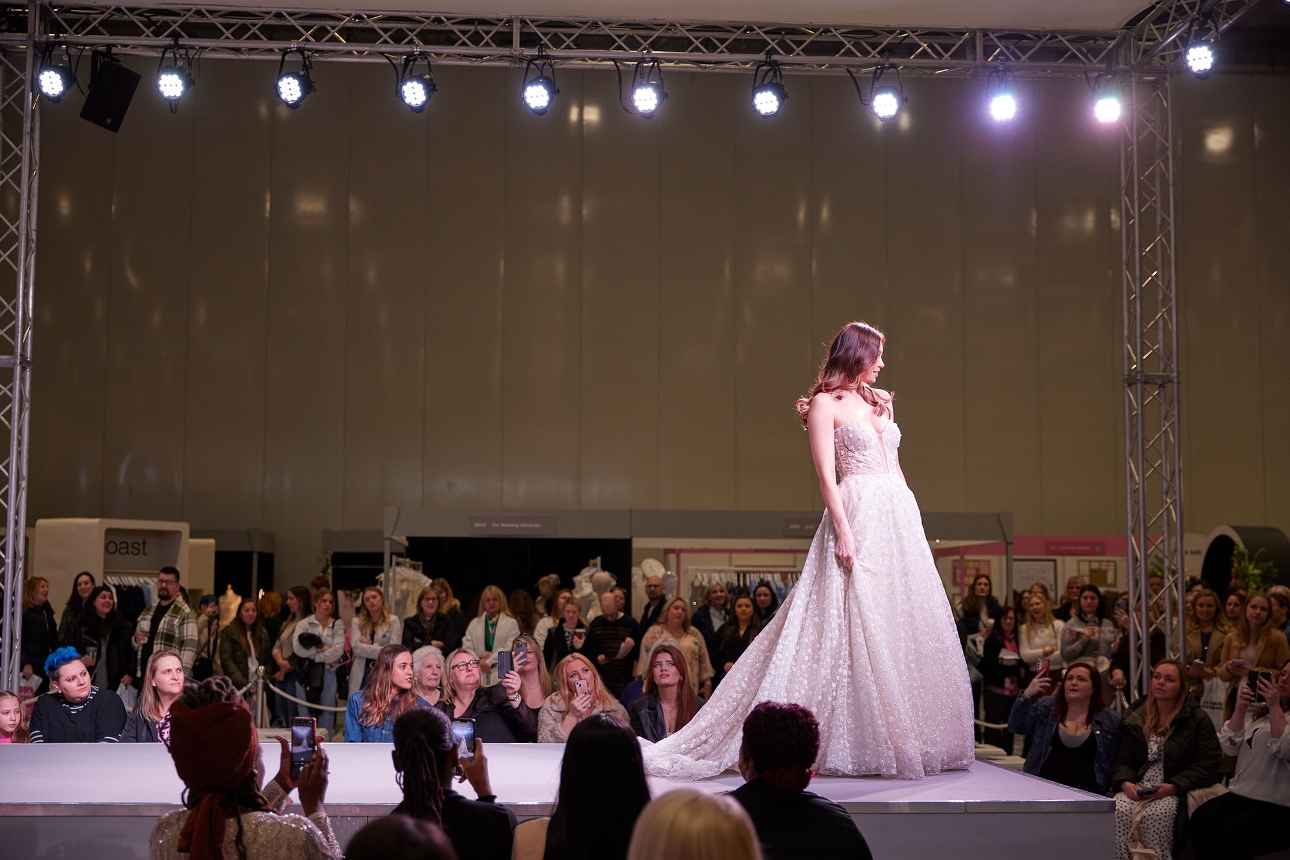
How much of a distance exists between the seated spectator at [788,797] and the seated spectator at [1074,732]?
10.2ft

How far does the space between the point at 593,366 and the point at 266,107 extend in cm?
455

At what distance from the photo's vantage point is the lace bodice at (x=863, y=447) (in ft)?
13.3

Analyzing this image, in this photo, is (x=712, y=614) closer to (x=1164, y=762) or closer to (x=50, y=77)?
(x=1164, y=762)

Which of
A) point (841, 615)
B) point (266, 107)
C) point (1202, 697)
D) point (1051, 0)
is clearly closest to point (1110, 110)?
point (1051, 0)

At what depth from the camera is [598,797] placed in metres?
2.48

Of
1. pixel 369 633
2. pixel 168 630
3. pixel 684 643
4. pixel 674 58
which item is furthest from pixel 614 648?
pixel 674 58

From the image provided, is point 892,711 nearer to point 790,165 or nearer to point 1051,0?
point 1051,0

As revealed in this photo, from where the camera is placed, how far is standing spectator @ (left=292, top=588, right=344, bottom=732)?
895 centimetres

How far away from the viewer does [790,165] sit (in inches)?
578

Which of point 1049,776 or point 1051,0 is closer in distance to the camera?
point 1049,776

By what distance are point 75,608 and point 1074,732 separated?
6308 millimetres

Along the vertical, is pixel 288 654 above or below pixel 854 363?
below

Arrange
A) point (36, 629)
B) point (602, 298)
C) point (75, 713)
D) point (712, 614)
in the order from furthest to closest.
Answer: point (602, 298)
point (712, 614)
point (36, 629)
point (75, 713)

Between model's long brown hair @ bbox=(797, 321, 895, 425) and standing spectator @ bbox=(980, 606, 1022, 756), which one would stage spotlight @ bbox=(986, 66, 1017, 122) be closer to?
standing spectator @ bbox=(980, 606, 1022, 756)
